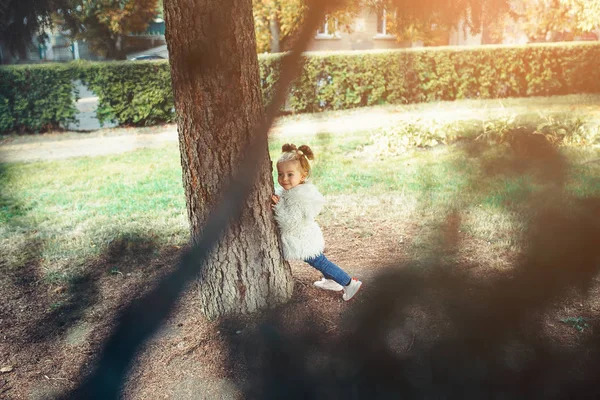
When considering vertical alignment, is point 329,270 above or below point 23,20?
below

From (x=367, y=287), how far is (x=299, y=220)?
2.44 feet

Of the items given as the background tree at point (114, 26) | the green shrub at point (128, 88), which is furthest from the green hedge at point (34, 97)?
the background tree at point (114, 26)

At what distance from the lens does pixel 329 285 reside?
327cm

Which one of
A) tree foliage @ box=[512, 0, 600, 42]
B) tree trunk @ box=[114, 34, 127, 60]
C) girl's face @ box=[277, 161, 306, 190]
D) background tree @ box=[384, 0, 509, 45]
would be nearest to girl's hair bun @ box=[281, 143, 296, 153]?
girl's face @ box=[277, 161, 306, 190]

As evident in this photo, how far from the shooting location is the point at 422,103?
13023 millimetres

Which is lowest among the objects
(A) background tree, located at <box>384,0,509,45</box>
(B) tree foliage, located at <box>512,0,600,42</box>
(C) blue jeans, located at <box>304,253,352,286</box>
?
(C) blue jeans, located at <box>304,253,352,286</box>

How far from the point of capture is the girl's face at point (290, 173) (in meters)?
2.94

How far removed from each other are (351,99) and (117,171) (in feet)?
22.3

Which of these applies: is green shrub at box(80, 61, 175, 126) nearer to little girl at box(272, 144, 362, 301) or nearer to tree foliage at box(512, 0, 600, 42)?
tree foliage at box(512, 0, 600, 42)

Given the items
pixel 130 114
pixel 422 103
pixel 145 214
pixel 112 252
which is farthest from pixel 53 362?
pixel 422 103

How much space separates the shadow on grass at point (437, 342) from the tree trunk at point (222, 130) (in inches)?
10.0

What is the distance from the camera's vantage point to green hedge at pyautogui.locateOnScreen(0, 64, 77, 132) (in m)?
10.5

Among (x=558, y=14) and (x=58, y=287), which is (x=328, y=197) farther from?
(x=558, y=14)

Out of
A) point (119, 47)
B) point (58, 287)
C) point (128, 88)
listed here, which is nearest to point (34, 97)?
point (128, 88)
